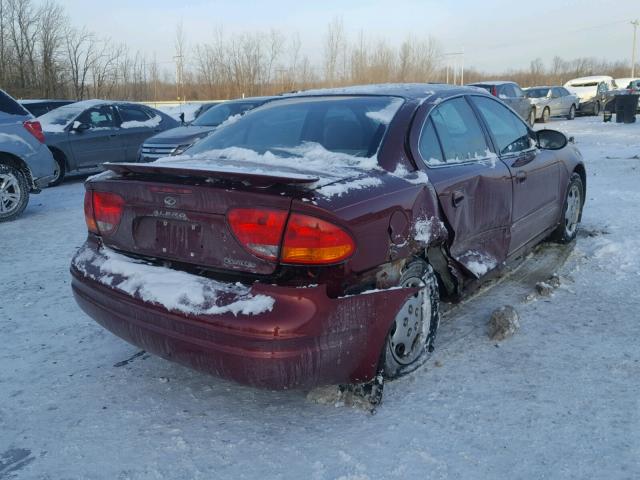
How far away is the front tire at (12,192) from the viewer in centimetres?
697

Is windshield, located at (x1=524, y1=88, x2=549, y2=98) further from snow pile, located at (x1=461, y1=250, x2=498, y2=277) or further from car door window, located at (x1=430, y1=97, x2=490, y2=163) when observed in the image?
snow pile, located at (x1=461, y1=250, x2=498, y2=277)

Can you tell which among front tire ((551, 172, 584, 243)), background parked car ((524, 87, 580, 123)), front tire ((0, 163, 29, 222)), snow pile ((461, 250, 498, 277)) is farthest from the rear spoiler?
background parked car ((524, 87, 580, 123))

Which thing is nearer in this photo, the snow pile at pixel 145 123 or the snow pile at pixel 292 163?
the snow pile at pixel 292 163

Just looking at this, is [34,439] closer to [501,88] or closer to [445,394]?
[445,394]

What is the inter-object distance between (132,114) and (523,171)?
9120 millimetres

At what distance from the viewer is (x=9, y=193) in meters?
7.07

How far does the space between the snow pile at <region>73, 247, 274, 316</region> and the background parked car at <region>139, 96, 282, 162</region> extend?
5.56m

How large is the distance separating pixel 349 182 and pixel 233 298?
0.74 m

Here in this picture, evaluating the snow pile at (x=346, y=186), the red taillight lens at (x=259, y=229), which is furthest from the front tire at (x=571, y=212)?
the red taillight lens at (x=259, y=229)

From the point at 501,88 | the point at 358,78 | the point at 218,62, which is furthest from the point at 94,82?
the point at 501,88

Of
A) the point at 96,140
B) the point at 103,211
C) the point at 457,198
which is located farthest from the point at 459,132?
the point at 96,140

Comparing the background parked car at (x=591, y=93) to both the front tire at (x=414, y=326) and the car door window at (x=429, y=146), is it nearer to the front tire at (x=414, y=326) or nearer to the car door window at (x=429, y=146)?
the car door window at (x=429, y=146)

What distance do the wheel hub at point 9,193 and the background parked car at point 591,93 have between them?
1020 inches

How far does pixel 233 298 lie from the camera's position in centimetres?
229
